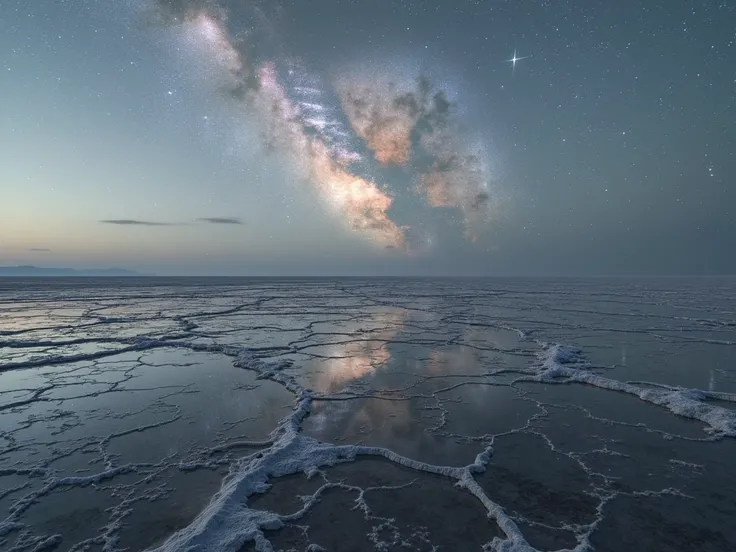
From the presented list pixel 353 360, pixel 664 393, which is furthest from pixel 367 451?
pixel 664 393

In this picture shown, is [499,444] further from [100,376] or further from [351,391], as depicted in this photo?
[100,376]

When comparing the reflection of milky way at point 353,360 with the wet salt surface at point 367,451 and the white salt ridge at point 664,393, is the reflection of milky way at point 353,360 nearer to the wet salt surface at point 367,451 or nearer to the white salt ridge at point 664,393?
the wet salt surface at point 367,451

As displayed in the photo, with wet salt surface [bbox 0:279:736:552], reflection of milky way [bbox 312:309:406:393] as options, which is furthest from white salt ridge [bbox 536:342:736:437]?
reflection of milky way [bbox 312:309:406:393]

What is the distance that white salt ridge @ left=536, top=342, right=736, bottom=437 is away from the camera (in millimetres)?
4758

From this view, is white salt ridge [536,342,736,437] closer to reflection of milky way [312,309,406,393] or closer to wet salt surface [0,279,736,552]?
wet salt surface [0,279,736,552]

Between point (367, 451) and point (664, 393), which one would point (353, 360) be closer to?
point (367, 451)

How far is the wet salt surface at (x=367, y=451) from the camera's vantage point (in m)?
2.77

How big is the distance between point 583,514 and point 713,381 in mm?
5749

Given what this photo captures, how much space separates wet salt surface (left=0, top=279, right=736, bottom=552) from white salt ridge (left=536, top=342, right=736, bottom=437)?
0.03 meters

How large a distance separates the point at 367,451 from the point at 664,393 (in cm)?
503

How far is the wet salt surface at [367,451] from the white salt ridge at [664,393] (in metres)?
0.03

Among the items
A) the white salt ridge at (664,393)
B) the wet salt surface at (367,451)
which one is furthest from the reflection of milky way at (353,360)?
the white salt ridge at (664,393)

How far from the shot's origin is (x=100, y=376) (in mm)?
6793

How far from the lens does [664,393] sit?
223 inches
